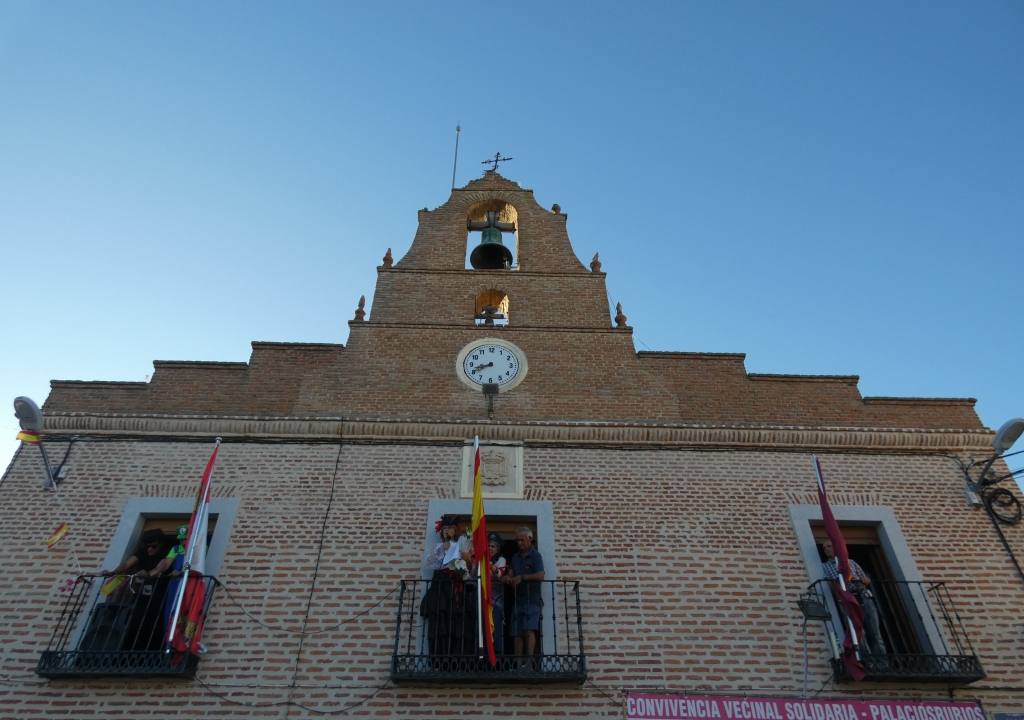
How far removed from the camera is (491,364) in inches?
388

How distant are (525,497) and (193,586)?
3571 mm

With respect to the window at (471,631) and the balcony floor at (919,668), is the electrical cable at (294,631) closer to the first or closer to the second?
the window at (471,631)

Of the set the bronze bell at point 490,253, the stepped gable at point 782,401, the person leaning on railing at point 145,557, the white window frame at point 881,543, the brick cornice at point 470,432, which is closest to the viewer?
the person leaning on railing at point 145,557

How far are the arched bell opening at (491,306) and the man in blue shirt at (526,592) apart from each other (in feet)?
12.7

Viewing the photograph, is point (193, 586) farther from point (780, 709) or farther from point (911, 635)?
point (911, 635)

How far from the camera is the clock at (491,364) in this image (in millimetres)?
9688

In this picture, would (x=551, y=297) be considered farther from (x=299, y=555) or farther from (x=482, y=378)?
(x=299, y=555)

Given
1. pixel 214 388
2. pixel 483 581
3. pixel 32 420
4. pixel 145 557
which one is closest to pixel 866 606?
pixel 483 581

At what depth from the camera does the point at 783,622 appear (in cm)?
753

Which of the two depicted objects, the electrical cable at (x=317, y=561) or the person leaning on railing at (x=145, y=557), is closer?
the electrical cable at (x=317, y=561)

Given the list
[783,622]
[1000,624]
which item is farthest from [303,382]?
[1000,624]

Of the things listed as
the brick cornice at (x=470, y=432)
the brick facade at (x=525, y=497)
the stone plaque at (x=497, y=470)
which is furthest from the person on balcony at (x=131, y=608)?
the stone plaque at (x=497, y=470)

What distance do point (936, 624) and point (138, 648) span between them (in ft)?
26.7

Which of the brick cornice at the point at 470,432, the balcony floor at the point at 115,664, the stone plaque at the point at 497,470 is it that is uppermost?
the brick cornice at the point at 470,432
